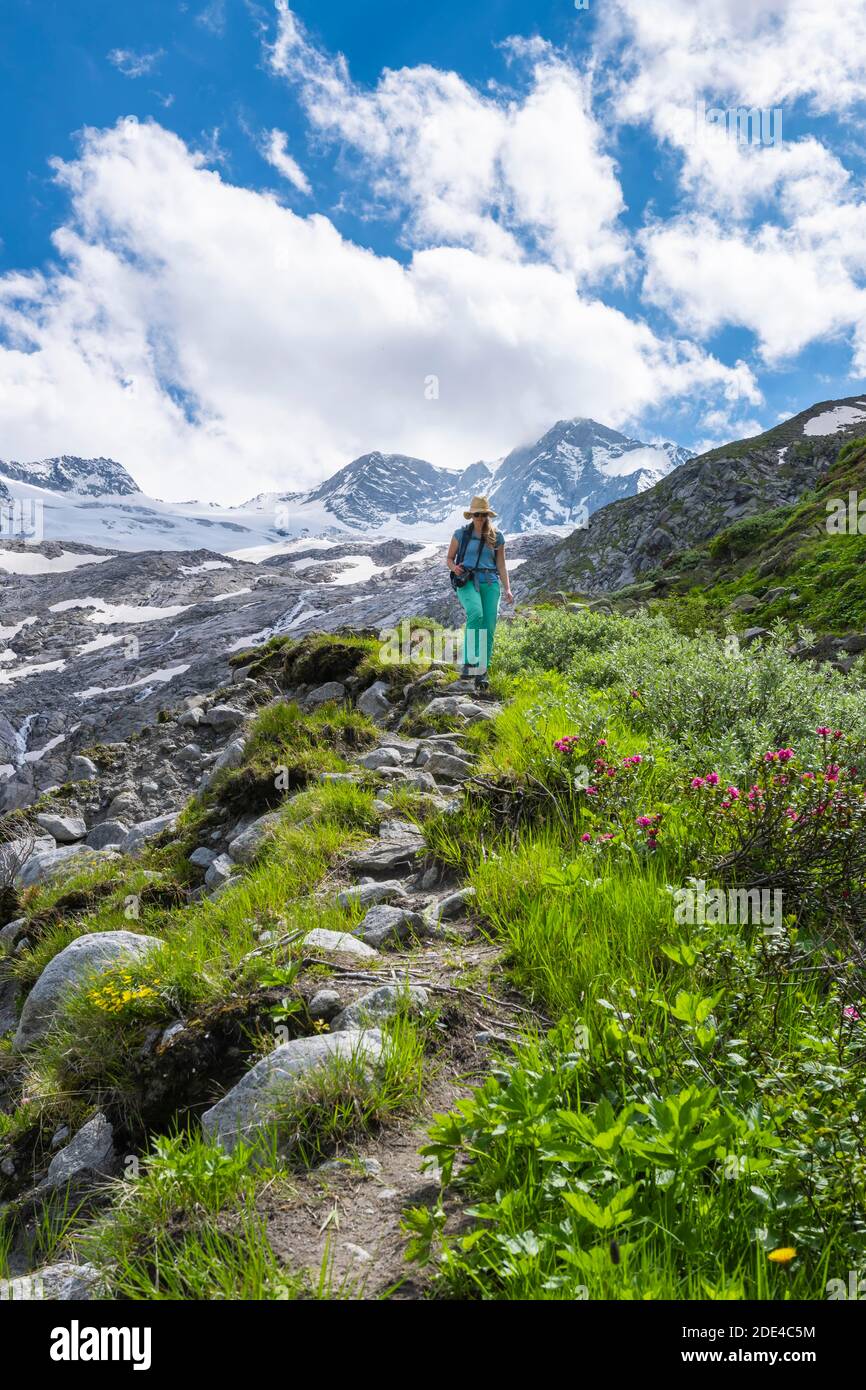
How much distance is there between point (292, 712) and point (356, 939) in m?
6.21

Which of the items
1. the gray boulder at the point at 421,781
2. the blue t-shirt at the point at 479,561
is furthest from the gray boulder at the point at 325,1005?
the blue t-shirt at the point at 479,561

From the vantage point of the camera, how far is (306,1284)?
71.4 inches

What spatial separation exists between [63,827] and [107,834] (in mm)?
1327

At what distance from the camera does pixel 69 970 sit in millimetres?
4133

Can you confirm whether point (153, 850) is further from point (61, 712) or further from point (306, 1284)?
point (61, 712)

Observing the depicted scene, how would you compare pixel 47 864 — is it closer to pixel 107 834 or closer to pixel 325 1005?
pixel 107 834

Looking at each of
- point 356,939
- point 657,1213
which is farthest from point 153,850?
point 657,1213

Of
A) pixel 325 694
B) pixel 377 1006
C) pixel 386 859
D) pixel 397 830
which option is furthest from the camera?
pixel 325 694

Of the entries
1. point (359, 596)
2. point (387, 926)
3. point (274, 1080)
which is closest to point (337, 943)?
point (387, 926)

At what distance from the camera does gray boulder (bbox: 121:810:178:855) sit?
29.4 feet

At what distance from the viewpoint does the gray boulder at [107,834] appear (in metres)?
10.2

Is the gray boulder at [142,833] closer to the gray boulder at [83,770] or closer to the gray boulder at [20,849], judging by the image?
the gray boulder at [20,849]

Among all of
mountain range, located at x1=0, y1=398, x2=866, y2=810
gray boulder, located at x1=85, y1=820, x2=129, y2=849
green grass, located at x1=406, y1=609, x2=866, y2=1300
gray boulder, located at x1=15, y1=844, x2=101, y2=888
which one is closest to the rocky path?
green grass, located at x1=406, y1=609, x2=866, y2=1300

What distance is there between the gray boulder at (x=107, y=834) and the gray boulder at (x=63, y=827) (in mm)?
372
